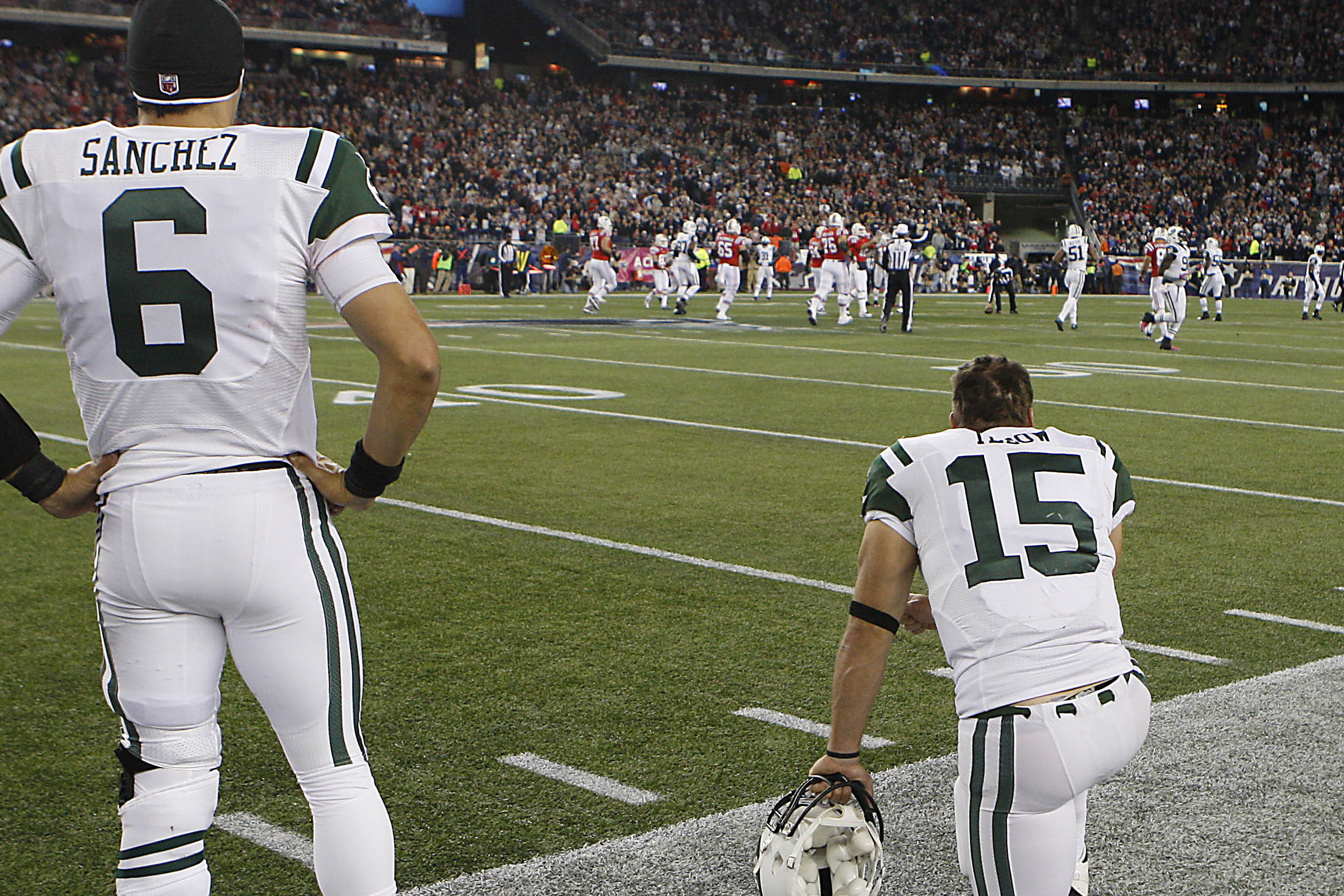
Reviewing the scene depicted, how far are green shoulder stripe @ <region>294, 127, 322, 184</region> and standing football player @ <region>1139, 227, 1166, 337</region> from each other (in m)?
18.1

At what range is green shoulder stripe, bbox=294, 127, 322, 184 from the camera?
2254 mm

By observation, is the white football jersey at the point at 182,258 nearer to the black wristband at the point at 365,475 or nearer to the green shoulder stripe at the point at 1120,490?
the black wristband at the point at 365,475

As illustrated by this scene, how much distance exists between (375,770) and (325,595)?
5.46 ft

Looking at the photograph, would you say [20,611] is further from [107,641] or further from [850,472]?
[850,472]

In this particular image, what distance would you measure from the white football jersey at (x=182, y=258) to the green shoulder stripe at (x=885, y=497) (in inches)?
39.5

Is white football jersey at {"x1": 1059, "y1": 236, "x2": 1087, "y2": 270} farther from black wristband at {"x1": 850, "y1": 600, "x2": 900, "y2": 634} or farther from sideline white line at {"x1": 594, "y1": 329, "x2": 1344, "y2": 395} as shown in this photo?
black wristband at {"x1": 850, "y1": 600, "x2": 900, "y2": 634}

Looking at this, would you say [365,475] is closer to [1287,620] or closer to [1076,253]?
[1287,620]

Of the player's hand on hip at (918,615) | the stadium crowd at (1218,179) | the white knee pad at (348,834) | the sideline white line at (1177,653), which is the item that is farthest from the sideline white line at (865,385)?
the stadium crowd at (1218,179)

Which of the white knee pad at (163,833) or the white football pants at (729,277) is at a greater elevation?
the white football pants at (729,277)

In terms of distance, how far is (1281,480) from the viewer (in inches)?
342

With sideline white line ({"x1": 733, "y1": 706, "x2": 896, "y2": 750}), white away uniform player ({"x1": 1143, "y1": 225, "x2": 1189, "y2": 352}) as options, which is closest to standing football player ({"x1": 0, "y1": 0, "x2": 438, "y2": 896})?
sideline white line ({"x1": 733, "y1": 706, "x2": 896, "y2": 750})

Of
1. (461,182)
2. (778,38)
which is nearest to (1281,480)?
(461,182)

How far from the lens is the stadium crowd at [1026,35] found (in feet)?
162

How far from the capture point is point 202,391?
226 cm
